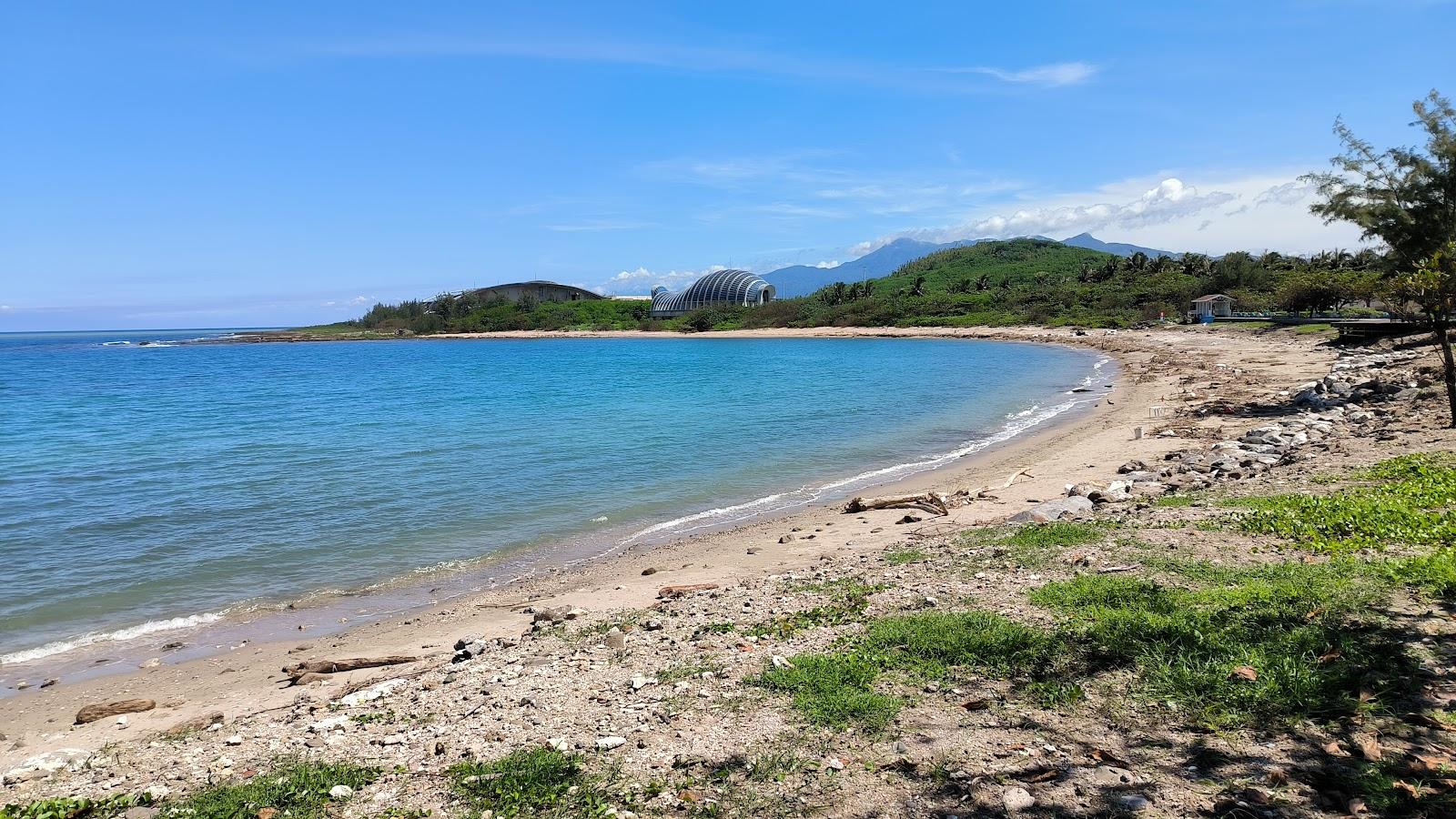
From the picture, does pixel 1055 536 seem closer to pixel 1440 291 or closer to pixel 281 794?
pixel 281 794

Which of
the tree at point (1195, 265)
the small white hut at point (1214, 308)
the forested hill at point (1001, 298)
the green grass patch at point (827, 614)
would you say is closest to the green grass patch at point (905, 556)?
the green grass patch at point (827, 614)

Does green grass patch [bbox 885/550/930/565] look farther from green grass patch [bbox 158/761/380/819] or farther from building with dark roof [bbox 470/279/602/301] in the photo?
building with dark roof [bbox 470/279/602/301]

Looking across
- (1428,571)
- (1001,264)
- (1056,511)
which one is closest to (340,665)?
(1056,511)

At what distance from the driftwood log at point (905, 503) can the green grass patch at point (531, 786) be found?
11.0 metres

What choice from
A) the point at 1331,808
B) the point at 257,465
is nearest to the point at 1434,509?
the point at 1331,808

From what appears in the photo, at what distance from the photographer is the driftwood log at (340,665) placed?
29.1ft

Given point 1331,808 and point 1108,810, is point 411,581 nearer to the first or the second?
point 1108,810

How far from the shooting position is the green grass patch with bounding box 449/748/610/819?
4758 mm

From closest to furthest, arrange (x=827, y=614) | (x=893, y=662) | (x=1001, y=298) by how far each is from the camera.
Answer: (x=893, y=662) < (x=827, y=614) < (x=1001, y=298)

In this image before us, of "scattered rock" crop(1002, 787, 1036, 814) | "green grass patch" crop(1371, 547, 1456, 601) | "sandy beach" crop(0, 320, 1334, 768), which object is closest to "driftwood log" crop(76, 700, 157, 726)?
"sandy beach" crop(0, 320, 1334, 768)

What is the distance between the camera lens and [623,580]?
1236cm

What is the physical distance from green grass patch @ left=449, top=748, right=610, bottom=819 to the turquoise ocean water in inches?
319

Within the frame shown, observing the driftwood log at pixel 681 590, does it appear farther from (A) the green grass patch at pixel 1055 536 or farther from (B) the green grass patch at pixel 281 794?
(B) the green grass patch at pixel 281 794

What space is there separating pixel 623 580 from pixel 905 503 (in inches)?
252
